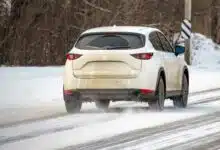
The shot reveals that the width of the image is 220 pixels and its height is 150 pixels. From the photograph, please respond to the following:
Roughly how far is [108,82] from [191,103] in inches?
146

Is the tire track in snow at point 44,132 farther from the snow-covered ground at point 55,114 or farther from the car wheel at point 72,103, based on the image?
the car wheel at point 72,103

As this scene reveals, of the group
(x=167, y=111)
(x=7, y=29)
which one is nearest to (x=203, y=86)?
(x=167, y=111)

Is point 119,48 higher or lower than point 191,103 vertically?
higher

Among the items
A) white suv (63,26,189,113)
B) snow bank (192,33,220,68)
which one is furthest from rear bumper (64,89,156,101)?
snow bank (192,33,220,68)

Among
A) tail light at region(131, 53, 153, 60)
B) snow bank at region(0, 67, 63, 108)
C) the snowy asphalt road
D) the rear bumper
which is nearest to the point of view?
the snowy asphalt road

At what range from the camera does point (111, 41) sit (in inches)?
597

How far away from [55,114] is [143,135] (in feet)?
12.6

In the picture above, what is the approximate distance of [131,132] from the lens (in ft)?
38.1

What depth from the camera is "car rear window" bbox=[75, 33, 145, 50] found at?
15047 millimetres

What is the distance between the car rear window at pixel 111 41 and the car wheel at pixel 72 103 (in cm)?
93

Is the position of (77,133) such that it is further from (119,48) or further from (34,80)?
(34,80)

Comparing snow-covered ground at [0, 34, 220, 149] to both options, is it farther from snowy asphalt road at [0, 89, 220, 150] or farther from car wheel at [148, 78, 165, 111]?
car wheel at [148, 78, 165, 111]

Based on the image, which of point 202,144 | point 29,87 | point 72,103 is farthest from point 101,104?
point 202,144

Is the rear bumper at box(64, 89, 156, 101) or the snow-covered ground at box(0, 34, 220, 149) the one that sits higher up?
the rear bumper at box(64, 89, 156, 101)
